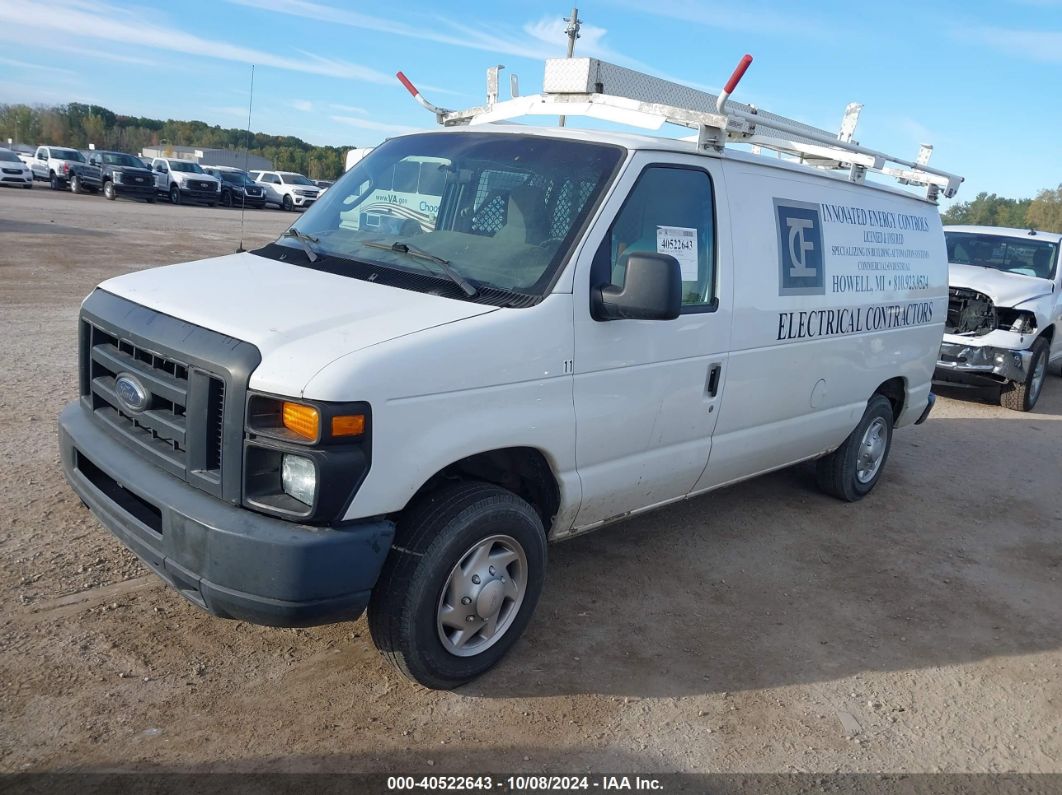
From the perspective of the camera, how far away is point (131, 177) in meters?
32.9

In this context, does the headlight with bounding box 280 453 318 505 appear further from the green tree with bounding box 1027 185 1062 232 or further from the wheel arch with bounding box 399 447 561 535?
the green tree with bounding box 1027 185 1062 232

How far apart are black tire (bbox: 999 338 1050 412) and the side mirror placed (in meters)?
8.09

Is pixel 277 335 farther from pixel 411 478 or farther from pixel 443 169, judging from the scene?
pixel 443 169

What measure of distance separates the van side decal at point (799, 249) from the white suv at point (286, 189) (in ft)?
119

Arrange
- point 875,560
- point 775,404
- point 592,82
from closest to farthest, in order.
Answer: point 592,82
point 775,404
point 875,560

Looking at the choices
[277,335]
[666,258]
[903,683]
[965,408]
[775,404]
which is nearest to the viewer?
[277,335]

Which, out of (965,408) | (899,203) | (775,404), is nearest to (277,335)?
(775,404)

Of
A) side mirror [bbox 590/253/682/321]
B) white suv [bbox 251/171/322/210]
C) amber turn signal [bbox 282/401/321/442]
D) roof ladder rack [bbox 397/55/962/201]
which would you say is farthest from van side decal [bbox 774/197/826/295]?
white suv [bbox 251/171/322/210]

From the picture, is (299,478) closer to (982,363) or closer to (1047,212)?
(982,363)

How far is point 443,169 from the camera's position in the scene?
13.8ft

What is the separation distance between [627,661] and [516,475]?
975mm

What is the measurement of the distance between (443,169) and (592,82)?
36.1 inches

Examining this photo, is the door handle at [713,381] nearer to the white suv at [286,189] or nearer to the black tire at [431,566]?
the black tire at [431,566]

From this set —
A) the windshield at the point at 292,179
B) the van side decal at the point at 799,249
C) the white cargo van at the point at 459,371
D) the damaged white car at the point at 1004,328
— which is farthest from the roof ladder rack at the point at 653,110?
the windshield at the point at 292,179
